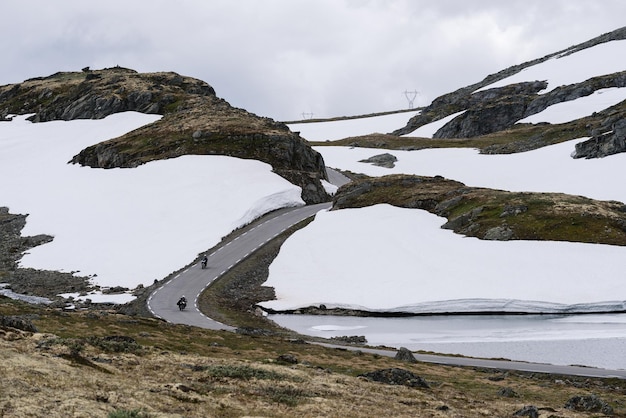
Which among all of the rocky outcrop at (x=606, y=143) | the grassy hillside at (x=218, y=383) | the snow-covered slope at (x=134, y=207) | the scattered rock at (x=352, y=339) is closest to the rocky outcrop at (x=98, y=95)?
the snow-covered slope at (x=134, y=207)

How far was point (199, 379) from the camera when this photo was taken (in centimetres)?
2194

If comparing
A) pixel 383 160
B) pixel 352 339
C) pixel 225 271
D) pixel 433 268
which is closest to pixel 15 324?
pixel 352 339

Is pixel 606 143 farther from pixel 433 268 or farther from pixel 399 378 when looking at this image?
pixel 399 378

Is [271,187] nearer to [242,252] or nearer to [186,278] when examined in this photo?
[242,252]

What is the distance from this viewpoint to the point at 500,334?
1770 inches

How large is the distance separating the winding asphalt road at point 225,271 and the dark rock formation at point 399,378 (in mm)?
10146

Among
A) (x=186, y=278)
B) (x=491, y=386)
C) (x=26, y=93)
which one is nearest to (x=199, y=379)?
(x=491, y=386)

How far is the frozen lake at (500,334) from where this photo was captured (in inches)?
1543

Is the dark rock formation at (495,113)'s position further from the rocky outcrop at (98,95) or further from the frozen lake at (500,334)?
the frozen lake at (500,334)

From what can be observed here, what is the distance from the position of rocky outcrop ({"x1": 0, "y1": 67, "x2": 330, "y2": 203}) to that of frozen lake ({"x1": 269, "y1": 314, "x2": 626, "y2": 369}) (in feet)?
150

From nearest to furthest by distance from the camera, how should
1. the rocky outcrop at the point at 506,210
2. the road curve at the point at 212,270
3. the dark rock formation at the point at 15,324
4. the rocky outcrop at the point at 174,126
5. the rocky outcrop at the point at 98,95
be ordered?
the dark rock formation at the point at 15,324
the road curve at the point at 212,270
the rocky outcrop at the point at 506,210
the rocky outcrop at the point at 174,126
the rocky outcrop at the point at 98,95

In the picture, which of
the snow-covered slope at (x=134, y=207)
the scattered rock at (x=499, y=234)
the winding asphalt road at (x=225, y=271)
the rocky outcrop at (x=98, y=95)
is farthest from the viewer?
the rocky outcrop at (x=98, y=95)

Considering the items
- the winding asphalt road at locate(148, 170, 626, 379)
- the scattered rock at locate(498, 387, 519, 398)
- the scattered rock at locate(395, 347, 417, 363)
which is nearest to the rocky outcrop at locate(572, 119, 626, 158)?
the winding asphalt road at locate(148, 170, 626, 379)

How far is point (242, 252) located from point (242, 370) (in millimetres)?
42859
